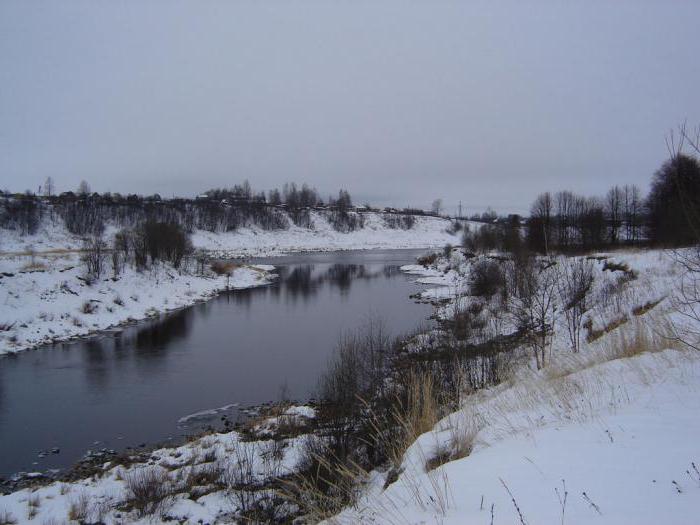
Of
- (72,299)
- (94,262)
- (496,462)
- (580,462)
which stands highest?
(94,262)

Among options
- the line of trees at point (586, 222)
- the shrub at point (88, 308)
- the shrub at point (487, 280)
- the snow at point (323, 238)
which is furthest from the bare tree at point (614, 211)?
the snow at point (323, 238)

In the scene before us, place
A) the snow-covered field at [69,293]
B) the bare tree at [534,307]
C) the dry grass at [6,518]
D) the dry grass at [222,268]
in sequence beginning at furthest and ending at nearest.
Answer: the dry grass at [222,268]
the snow-covered field at [69,293]
the bare tree at [534,307]
the dry grass at [6,518]

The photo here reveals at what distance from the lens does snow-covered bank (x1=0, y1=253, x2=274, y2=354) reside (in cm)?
2030

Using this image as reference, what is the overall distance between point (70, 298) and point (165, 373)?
11.8m

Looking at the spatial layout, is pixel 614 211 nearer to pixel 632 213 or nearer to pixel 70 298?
pixel 632 213

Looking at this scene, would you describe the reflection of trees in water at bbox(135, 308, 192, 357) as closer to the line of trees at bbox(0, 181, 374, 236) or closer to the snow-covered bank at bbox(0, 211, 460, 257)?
the line of trees at bbox(0, 181, 374, 236)

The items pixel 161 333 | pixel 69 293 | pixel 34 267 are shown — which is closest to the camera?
pixel 161 333

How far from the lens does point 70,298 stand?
23906 millimetres

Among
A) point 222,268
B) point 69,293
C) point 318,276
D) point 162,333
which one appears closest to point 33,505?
point 162,333

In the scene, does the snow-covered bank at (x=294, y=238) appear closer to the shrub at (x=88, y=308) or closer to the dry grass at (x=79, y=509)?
the shrub at (x=88, y=308)

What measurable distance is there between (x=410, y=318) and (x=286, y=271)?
2614 centimetres

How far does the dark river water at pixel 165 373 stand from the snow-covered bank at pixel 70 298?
1.51 m

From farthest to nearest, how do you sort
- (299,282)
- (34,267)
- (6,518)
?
1. (299,282)
2. (34,267)
3. (6,518)

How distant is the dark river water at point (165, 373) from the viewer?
1136 cm
